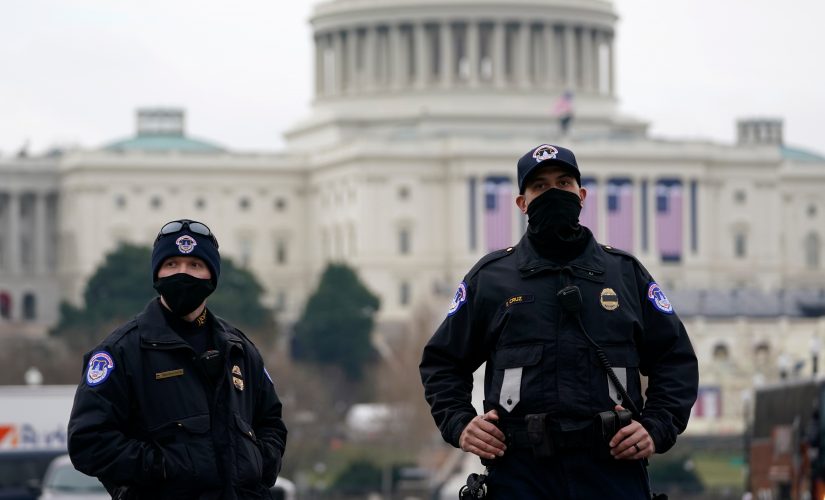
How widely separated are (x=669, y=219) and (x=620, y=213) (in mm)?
3341

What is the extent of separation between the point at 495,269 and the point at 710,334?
102412 millimetres

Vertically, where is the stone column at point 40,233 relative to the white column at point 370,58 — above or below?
below

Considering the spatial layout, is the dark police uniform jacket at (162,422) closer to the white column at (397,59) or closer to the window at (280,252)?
the window at (280,252)

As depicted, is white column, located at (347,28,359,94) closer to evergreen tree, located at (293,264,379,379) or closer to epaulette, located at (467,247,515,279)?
evergreen tree, located at (293,264,379,379)

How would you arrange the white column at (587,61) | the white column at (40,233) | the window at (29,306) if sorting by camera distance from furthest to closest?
1. the white column at (587,61)
2. the white column at (40,233)
3. the window at (29,306)

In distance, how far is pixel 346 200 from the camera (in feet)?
501

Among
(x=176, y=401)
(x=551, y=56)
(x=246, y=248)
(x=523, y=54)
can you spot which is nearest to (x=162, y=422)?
(x=176, y=401)

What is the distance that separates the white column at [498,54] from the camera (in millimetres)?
161750

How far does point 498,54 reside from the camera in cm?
16262

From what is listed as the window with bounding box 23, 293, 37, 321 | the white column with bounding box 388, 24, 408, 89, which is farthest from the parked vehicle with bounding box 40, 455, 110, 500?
the window with bounding box 23, 293, 37, 321

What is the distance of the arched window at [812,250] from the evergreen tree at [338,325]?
34.7 m

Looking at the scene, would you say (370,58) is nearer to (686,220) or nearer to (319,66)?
(319,66)

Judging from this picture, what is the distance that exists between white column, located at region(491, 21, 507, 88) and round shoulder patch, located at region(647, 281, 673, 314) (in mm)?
148438

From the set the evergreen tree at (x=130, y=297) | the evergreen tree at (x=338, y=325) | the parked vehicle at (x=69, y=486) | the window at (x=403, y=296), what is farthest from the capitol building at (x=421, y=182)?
the parked vehicle at (x=69, y=486)
